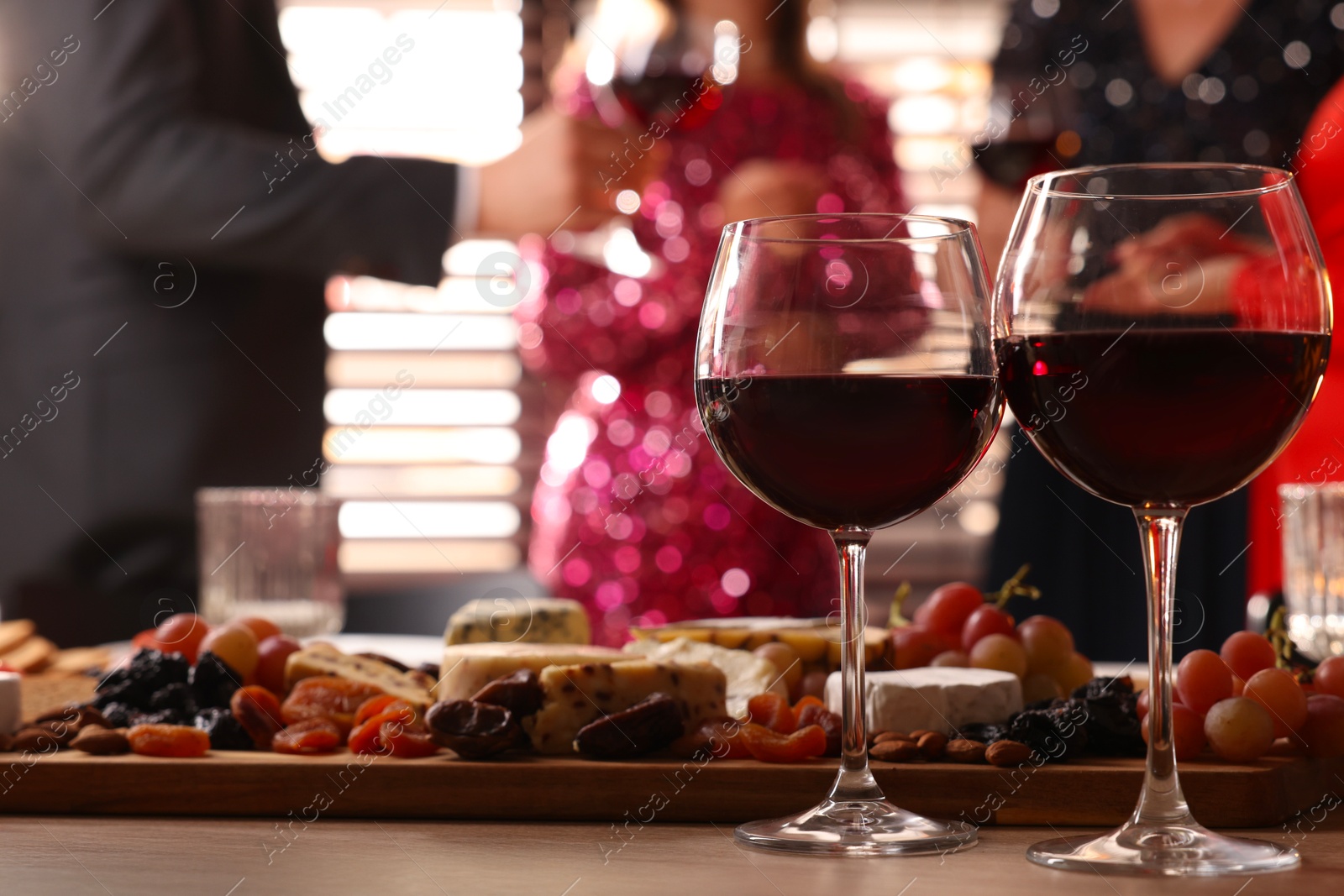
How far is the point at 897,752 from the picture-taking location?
0.64 m

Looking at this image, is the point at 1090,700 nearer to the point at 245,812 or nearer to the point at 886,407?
the point at 886,407

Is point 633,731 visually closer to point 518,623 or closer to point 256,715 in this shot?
point 256,715

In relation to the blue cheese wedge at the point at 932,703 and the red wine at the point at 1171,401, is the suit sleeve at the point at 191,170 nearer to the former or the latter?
the blue cheese wedge at the point at 932,703

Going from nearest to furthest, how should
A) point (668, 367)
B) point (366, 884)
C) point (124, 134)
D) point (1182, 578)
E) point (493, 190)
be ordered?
1. point (366, 884)
2. point (124, 134)
3. point (493, 190)
4. point (1182, 578)
5. point (668, 367)

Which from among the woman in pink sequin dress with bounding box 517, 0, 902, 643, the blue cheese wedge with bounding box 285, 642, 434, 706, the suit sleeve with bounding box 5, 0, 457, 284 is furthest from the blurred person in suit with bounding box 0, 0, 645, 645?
the blue cheese wedge with bounding box 285, 642, 434, 706

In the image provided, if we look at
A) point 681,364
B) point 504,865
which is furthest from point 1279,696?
point 681,364

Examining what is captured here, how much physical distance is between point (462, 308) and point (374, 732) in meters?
3.24

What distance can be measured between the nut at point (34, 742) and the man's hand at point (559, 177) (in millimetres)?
1413

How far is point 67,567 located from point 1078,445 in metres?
1.99

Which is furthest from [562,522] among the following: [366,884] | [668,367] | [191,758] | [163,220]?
[366,884]

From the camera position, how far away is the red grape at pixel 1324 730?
2.13 ft

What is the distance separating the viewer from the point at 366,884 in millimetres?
471

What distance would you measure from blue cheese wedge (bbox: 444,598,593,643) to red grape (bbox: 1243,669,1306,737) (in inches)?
19.8

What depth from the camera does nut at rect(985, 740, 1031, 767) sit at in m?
0.62
